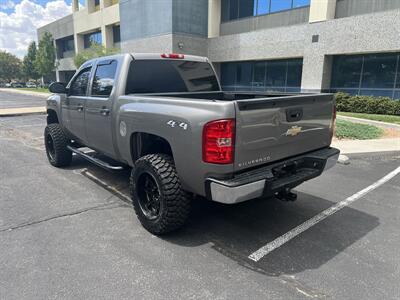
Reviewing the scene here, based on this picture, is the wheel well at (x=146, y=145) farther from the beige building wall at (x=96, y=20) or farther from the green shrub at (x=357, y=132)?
the beige building wall at (x=96, y=20)

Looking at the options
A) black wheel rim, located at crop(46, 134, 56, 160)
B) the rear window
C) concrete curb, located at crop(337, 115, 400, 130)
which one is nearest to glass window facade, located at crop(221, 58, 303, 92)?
concrete curb, located at crop(337, 115, 400, 130)

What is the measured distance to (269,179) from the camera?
3.15 metres

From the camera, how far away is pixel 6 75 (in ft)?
305

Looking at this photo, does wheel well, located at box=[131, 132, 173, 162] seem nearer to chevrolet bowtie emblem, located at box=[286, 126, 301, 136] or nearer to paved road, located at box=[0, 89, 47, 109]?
chevrolet bowtie emblem, located at box=[286, 126, 301, 136]

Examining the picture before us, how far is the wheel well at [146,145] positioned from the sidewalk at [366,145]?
5.45 meters

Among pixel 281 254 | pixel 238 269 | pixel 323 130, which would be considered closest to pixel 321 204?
pixel 323 130

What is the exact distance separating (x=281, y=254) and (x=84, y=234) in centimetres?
222

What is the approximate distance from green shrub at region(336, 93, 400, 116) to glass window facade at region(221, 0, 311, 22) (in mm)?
6884

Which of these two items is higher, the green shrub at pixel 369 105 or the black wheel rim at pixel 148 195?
the green shrub at pixel 369 105

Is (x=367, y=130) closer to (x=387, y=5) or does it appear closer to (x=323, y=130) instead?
(x=323, y=130)

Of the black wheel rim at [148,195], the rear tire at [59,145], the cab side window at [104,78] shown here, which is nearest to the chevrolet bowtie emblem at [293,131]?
the black wheel rim at [148,195]

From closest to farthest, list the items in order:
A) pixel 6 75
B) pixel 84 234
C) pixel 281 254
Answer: pixel 281 254
pixel 84 234
pixel 6 75

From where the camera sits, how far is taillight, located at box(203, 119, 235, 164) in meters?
2.88

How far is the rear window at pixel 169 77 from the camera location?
4.46 m
